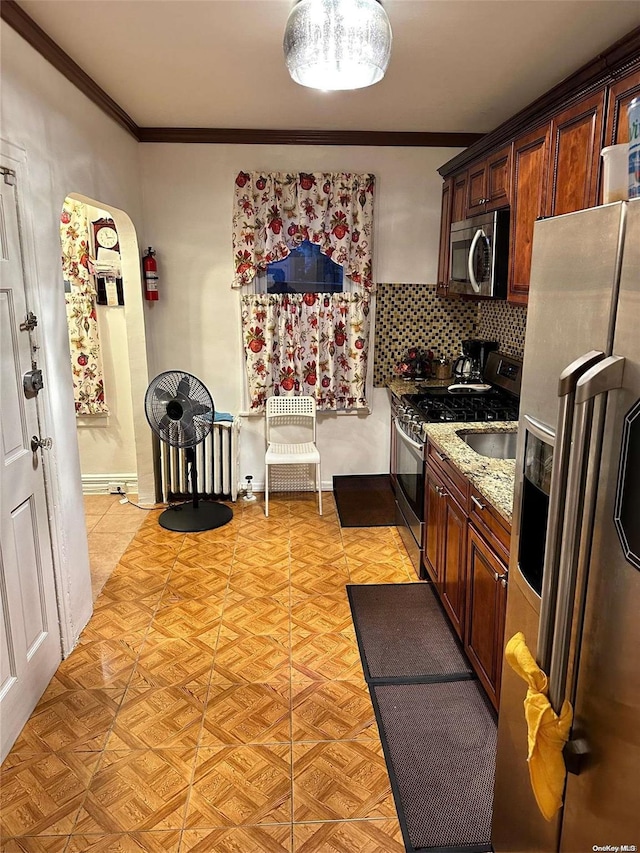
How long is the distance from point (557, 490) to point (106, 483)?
4076 millimetres

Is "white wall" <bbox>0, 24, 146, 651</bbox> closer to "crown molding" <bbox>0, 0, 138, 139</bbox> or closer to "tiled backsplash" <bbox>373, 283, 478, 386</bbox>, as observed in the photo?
"crown molding" <bbox>0, 0, 138, 139</bbox>

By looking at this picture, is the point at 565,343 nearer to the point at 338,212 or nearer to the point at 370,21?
the point at 370,21

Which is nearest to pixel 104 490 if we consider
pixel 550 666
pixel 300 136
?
pixel 300 136

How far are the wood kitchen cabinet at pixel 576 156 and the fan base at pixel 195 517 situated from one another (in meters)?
2.78

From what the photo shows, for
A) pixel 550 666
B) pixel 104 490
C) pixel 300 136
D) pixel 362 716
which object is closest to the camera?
pixel 550 666

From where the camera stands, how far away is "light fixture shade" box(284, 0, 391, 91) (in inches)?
75.9

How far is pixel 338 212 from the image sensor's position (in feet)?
13.6

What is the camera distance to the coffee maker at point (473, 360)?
13.6ft

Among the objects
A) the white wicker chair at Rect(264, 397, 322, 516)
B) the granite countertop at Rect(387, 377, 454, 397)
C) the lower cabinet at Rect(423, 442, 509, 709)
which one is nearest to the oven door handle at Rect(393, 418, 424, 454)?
the lower cabinet at Rect(423, 442, 509, 709)

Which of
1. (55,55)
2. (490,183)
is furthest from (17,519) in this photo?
(490,183)

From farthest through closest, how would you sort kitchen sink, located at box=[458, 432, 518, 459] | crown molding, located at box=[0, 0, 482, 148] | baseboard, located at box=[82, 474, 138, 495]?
baseboard, located at box=[82, 474, 138, 495], crown molding, located at box=[0, 0, 482, 148], kitchen sink, located at box=[458, 432, 518, 459]

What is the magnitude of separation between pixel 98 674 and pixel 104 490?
88.9 inches

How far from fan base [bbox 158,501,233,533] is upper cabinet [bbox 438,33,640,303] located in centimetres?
239

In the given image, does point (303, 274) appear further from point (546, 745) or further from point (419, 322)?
point (546, 745)
